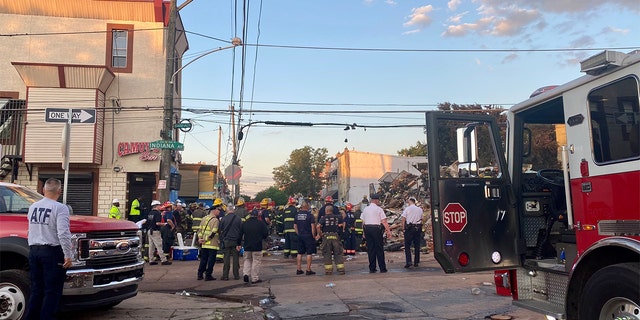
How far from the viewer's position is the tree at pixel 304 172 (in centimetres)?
6400

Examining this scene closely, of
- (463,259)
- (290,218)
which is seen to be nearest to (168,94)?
(290,218)

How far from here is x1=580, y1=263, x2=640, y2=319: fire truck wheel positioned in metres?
3.79

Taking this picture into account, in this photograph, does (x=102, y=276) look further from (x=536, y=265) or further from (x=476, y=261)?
(x=536, y=265)

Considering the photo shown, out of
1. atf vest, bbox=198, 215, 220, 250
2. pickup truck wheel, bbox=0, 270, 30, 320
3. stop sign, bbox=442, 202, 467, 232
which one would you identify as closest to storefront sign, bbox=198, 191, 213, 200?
atf vest, bbox=198, 215, 220, 250

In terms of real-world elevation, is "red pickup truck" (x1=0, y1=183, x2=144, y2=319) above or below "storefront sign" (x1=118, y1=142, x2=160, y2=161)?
below

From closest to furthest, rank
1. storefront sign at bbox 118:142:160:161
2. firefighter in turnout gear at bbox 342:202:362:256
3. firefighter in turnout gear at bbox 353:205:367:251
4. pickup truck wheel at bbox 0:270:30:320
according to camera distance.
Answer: pickup truck wheel at bbox 0:270:30:320 < firefighter in turnout gear at bbox 342:202:362:256 < firefighter in turnout gear at bbox 353:205:367:251 < storefront sign at bbox 118:142:160:161

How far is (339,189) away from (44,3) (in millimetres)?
38654

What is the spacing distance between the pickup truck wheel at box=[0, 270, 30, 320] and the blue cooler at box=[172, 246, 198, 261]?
9605mm

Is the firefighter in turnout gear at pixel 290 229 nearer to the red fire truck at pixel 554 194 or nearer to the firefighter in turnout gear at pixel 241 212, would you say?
the firefighter in turnout gear at pixel 241 212

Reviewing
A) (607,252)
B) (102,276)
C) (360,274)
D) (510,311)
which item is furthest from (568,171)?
(360,274)

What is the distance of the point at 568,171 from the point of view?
15.9ft

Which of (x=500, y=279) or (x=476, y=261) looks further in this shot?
(x=500, y=279)

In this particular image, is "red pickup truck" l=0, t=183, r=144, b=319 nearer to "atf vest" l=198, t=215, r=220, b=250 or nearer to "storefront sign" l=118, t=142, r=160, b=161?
"atf vest" l=198, t=215, r=220, b=250

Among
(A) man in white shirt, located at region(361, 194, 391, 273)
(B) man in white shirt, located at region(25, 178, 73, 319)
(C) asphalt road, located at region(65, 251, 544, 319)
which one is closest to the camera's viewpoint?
(B) man in white shirt, located at region(25, 178, 73, 319)
